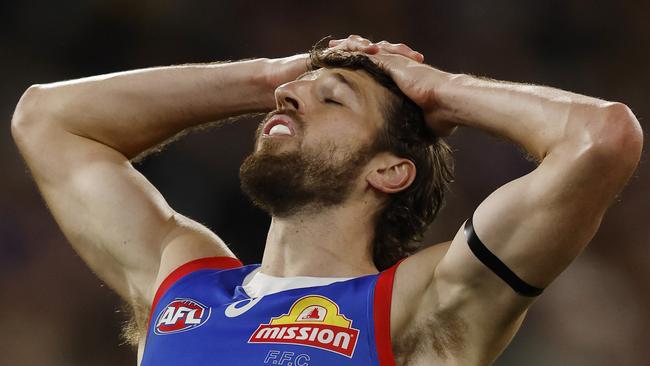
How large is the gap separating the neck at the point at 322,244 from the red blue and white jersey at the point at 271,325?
139 mm

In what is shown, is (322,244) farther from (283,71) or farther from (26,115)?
(26,115)

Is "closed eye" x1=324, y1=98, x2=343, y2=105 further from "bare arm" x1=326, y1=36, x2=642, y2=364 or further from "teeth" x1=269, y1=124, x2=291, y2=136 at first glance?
"bare arm" x1=326, y1=36, x2=642, y2=364

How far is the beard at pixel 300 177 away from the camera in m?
3.29

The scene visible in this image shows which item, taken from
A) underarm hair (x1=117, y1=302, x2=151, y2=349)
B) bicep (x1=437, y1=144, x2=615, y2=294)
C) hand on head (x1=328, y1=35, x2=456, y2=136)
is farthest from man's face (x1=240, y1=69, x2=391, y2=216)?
bicep (x1=437, y1=144, x2=615, y2=294)

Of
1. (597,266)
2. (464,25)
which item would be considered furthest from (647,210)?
(464,25)

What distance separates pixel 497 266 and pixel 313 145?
873 millimetres

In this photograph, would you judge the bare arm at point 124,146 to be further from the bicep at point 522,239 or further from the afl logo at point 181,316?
the bicep at point 522,239

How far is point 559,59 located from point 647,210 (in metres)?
1.29

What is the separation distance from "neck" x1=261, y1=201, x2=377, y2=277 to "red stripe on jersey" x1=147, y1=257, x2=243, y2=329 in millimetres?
187

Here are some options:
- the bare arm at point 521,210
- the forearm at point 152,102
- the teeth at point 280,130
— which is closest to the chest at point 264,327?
the bare arm at point 521,210

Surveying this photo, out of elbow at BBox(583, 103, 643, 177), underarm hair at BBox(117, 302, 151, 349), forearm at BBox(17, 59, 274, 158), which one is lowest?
underarm hair at BBox(117, 302, 151, 349)

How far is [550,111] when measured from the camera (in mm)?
2781

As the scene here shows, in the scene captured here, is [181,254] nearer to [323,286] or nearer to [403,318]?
[323,286]

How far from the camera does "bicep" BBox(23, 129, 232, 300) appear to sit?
340 centimetres
